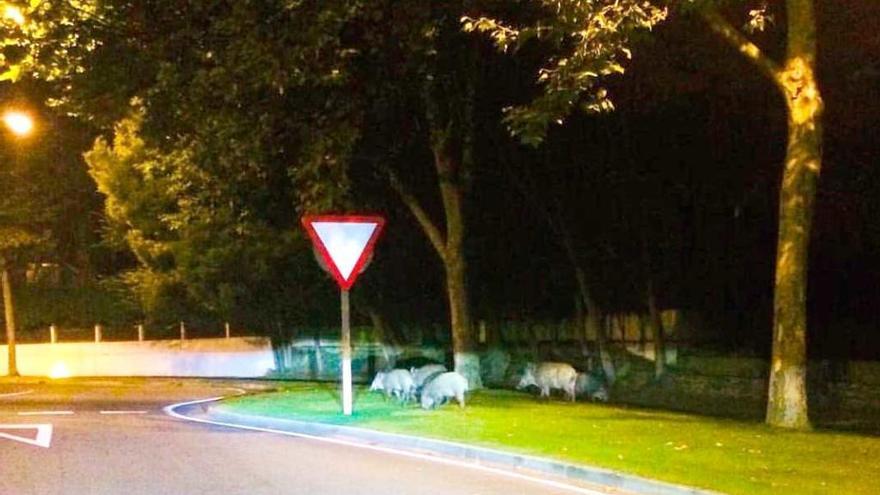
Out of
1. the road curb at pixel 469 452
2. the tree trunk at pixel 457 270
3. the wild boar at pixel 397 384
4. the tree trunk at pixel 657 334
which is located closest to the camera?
the road curb at pixel 469 452

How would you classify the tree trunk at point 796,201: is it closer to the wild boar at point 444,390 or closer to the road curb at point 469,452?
the road curb at point 469,452

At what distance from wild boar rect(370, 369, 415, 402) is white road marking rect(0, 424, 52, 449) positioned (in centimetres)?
645

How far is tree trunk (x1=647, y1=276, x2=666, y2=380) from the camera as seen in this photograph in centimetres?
2997

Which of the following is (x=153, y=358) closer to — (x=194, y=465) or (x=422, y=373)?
(x=422, y=373)

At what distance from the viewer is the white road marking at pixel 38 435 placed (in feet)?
56.4

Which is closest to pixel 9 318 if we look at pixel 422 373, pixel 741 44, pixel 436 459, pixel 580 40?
pixel 422 373

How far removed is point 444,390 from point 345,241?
3.22 m

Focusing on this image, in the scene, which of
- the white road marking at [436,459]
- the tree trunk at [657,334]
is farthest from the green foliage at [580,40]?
the tree trunk at [657,334]

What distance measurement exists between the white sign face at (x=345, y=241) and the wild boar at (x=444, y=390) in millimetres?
2627

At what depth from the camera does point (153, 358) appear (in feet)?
162

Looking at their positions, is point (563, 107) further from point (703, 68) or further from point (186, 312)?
point (186, 312)

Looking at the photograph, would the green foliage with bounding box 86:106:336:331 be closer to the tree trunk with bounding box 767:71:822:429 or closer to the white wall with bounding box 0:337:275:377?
the white wall with bounding box 0:337:275:377

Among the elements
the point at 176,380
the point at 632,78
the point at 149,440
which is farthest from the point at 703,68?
the point at 176,380

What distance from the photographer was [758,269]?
2892 cm
